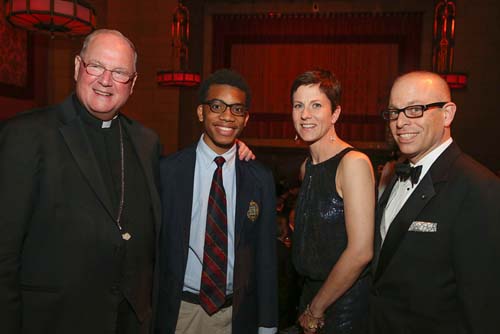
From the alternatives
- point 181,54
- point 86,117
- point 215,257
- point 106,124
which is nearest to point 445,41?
point 181,54

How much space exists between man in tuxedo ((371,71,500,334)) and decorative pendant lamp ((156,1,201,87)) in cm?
686

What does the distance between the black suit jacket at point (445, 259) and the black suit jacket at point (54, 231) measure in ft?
4.01

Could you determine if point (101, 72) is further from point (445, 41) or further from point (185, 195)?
point (445, 41)

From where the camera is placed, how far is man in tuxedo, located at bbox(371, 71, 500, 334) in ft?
5.41

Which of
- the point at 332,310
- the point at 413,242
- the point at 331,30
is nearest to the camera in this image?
the point at 413,242

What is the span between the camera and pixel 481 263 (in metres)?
1.64

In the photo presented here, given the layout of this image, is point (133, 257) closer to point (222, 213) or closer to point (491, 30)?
point (222, 213)

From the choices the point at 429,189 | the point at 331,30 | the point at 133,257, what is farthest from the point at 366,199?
the point at 331,30

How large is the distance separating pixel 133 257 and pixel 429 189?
4.41 feet

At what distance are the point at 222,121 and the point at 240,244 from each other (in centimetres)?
67

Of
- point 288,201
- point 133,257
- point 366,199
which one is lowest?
point 288,201

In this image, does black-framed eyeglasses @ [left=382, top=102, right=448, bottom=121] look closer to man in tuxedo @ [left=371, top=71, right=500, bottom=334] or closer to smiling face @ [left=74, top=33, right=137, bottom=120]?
man in tuxedo @ [left=371, top=71, right=500, bottom=334]

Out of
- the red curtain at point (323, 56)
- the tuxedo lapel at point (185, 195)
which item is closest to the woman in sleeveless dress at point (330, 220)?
the tuxedo lapel at point (185, 195)

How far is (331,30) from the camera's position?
452 inches
